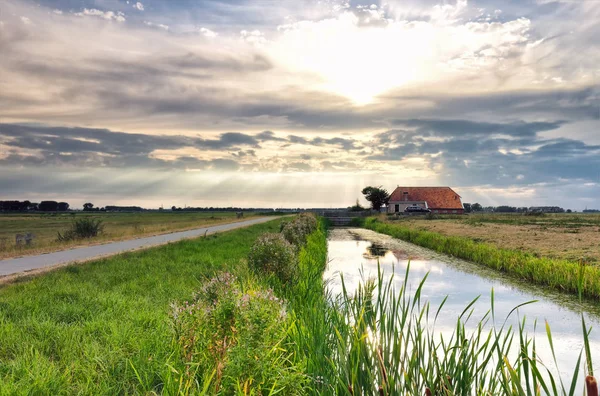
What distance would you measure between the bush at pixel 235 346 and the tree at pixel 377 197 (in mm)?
90951

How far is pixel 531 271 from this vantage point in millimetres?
17828

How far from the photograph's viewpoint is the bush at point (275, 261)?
11336mm

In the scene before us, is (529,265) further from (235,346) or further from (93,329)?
(235,346)

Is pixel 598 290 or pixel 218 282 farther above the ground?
pixel 218 282

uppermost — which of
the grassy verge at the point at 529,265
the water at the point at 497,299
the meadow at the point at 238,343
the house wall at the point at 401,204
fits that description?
the house wall at the point at 401,204

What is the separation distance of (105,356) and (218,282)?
181cm

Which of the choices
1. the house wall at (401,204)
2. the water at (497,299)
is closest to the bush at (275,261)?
the water at (497,299)

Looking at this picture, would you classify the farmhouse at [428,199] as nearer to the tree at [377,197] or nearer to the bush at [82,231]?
the tree at [377,197]

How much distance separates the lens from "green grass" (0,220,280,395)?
198 inches

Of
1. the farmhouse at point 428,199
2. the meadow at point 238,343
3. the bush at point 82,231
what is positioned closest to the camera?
the meadow at point 238,343

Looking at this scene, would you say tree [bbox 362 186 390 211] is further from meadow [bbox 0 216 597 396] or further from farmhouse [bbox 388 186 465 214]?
meadow [bbox 0 216 597 396]

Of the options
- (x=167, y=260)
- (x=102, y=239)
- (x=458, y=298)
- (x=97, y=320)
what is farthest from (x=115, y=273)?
(x=102, y=239)

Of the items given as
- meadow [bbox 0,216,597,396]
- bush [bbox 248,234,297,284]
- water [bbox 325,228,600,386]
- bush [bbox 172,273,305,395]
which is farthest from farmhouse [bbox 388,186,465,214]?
bush [bbox 172,273,305,395]

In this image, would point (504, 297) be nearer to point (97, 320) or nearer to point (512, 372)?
point (97, 320)
